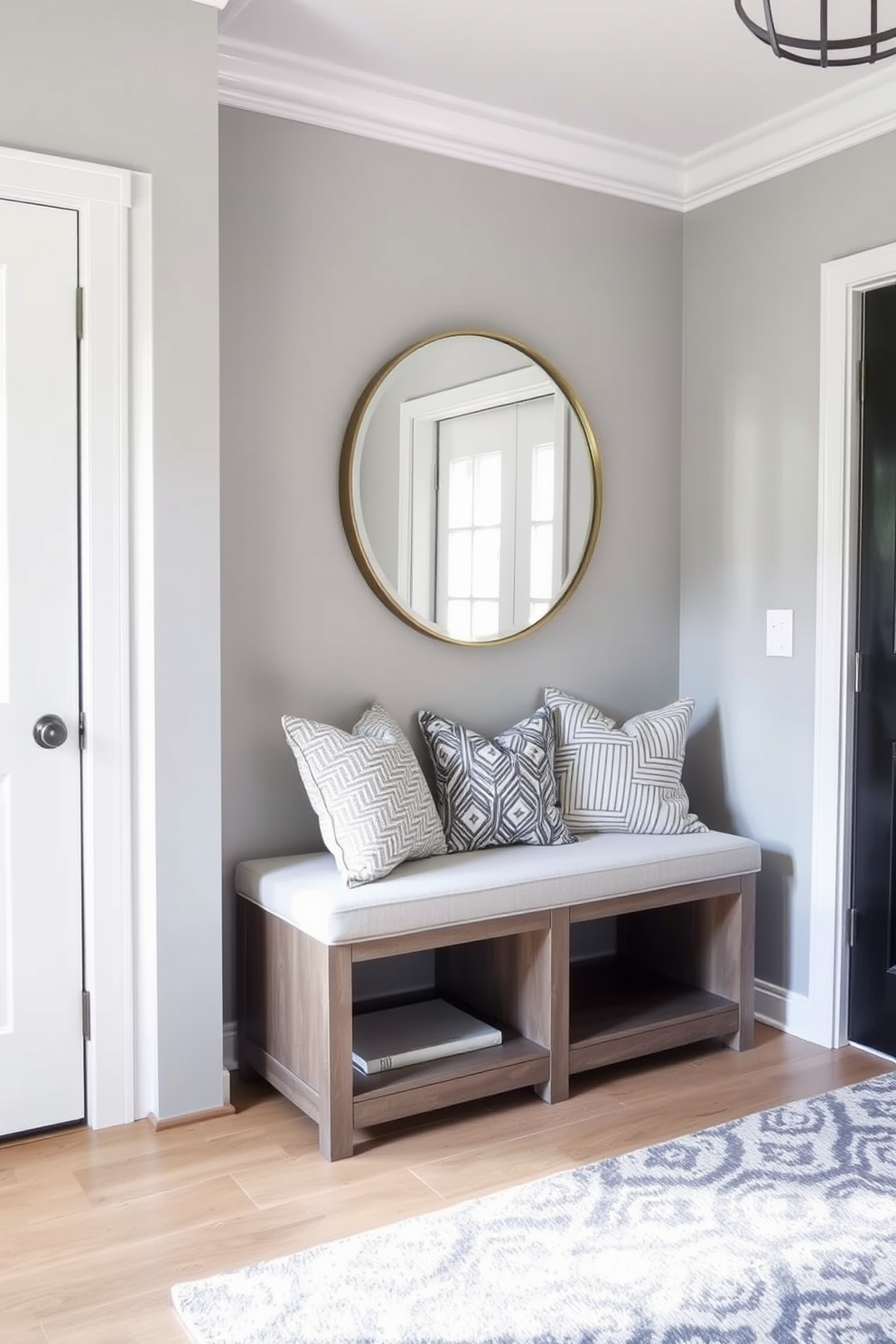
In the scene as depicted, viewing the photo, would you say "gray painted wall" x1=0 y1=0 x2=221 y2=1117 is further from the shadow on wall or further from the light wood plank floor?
the shadow on wall

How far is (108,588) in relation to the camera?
2514 mm

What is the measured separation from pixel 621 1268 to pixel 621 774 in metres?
1.39

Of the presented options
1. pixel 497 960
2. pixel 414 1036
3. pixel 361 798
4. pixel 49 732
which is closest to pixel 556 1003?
pixel 497 960

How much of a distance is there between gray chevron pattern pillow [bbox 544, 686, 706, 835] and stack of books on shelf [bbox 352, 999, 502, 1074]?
25.1 inches

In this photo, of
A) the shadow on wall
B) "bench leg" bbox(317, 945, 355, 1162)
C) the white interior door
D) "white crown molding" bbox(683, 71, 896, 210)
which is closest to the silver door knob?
the white interior door

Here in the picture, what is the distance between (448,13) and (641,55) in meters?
0.51

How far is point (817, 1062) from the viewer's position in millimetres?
3031

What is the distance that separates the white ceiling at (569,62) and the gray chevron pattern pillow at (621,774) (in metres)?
1.64

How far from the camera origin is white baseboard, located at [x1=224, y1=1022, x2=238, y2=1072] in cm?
289

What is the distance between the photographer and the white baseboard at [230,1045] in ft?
9.50

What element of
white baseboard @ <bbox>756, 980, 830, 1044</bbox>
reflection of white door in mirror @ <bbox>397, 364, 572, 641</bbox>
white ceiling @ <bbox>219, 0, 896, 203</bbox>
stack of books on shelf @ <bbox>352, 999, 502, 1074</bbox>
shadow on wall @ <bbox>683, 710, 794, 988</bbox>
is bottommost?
white baseboard @ <bbox>756, 980, 830, 1044</bbox>

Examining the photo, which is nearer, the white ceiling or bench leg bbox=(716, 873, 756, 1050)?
the white ceiling

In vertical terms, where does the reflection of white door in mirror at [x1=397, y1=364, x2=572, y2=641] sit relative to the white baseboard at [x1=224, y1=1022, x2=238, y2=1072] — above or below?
above

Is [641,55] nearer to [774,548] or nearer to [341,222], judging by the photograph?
[341,222]
